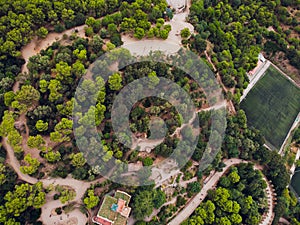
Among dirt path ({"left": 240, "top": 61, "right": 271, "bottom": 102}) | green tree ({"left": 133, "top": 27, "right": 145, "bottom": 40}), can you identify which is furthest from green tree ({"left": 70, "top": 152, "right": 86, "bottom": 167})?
dirt path ({"left": 240, "top": 61, "right": 271, "bottom": 102})

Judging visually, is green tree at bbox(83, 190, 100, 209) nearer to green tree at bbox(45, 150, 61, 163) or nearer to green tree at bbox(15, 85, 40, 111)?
green tree at bbox(45, 150, 61, 163)

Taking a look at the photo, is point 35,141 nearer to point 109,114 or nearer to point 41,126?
point 41,126

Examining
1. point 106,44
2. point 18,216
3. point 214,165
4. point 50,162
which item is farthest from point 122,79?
point 18,216

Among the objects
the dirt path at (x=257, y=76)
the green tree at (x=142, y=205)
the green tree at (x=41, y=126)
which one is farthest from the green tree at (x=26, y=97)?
the dirt path at (x=257, y=76)

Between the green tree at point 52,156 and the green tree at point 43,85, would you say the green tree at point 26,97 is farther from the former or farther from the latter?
the green tree at point 52,156

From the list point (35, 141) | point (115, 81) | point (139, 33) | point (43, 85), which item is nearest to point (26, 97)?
point (43, 85)
